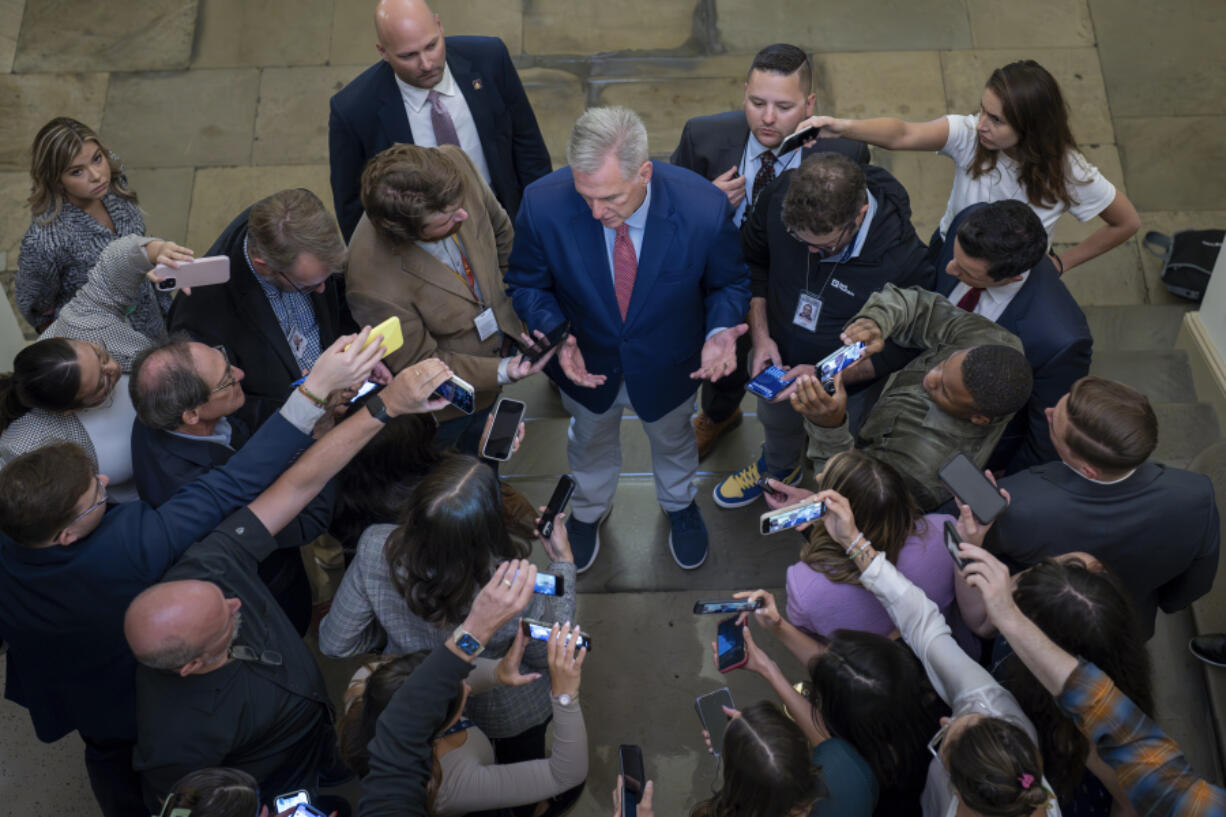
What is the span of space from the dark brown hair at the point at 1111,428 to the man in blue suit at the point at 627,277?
1.21m

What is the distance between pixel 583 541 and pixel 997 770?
223 centimetres

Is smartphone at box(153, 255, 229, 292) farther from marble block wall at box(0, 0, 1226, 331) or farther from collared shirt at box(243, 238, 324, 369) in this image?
marble block wall at box(0, 0, 1226, 331)

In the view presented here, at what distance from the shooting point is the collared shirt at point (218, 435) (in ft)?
9.80

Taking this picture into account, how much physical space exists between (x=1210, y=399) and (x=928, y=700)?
2.86 meters

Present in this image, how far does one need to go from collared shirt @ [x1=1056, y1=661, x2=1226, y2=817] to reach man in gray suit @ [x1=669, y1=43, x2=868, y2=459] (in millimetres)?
2203

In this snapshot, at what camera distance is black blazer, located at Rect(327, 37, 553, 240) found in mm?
4160

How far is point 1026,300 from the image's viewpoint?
3.21 m

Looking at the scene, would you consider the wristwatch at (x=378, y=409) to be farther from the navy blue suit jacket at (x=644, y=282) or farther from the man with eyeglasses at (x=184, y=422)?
the navy blue suit jacket at (x=644, y=282)

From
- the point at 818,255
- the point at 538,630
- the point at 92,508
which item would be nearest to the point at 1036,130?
the point at 818,255

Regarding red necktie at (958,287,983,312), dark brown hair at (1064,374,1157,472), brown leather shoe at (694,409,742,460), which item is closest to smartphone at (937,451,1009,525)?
dark brown hair at (1064,374,1157,472)

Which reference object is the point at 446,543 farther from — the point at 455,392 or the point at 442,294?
the point at 442,294

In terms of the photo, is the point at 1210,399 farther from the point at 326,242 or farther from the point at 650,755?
the point at 326,242

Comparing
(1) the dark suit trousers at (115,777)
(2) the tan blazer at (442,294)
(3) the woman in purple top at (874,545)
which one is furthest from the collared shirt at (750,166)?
(1) the dark suit trousers at (115,777)

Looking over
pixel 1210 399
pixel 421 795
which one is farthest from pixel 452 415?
pixel 1210 399
